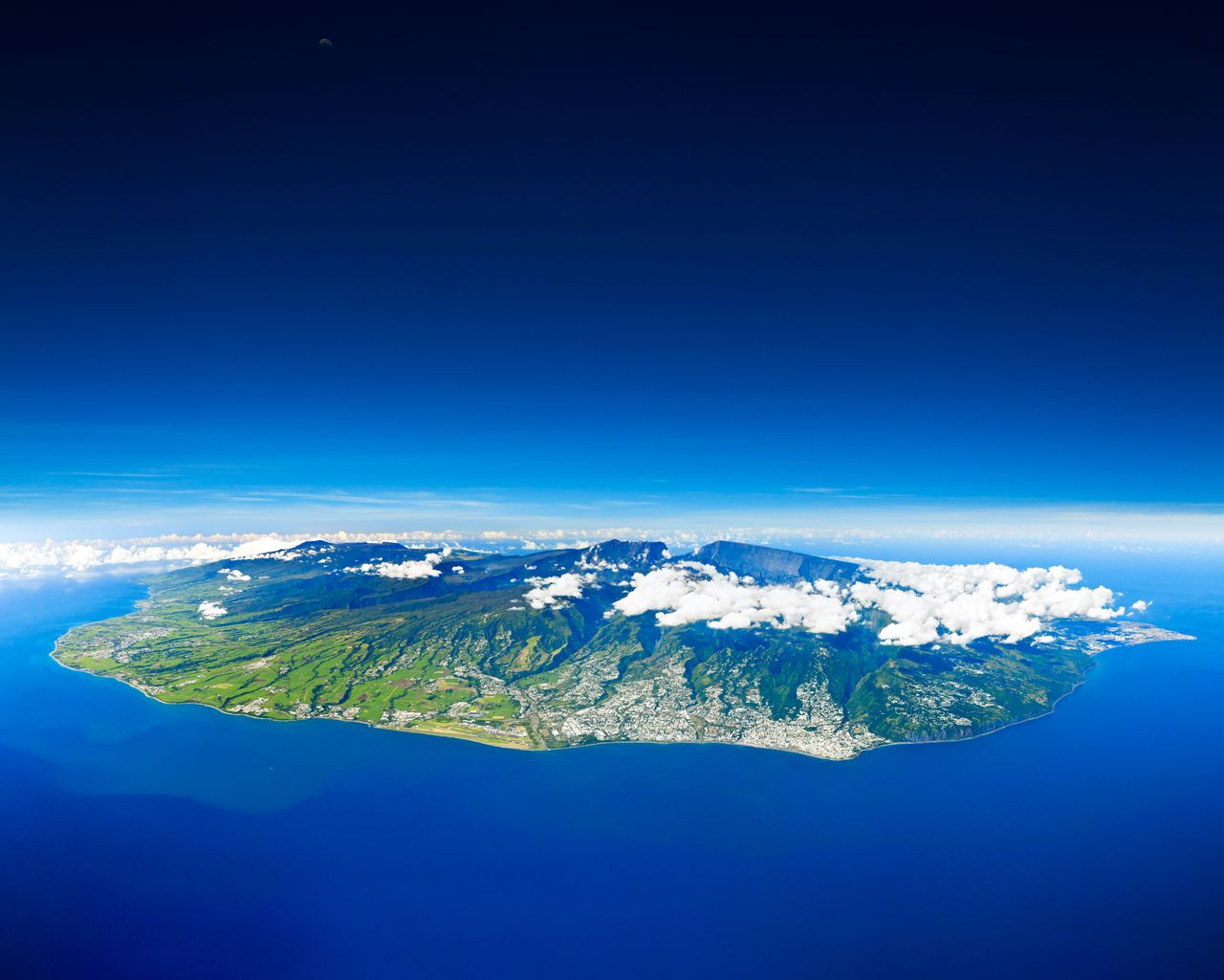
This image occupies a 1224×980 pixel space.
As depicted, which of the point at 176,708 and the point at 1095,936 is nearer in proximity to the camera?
the point at 1095,936

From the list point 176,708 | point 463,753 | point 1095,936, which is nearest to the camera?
point 1095,936

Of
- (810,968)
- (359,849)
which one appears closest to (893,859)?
(810,968)

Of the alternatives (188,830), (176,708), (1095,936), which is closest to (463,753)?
(188,830)

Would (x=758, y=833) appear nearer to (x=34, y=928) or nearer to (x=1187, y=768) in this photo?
(x=34, y=928)

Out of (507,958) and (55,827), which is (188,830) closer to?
(55,827)

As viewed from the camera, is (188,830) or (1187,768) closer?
(188,830)

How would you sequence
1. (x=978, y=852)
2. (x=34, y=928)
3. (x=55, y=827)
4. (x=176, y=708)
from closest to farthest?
(x=34, y=928)
(x=55, y=827)
(x=978, y=852)
(x=176, y=708)
